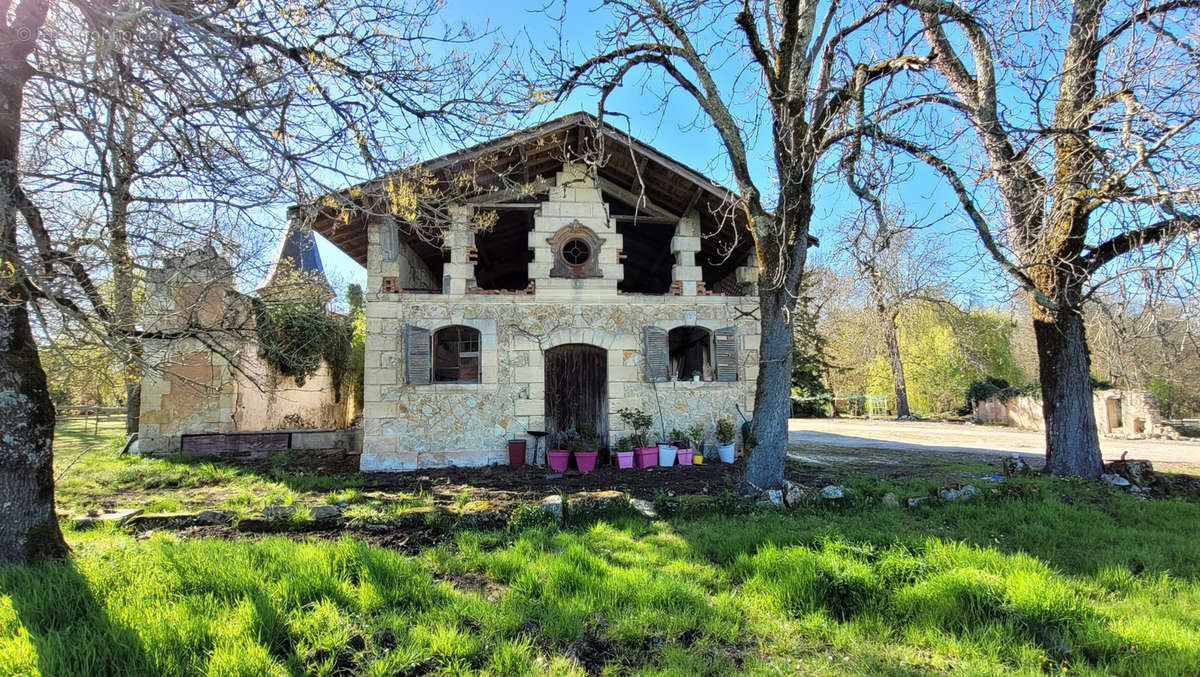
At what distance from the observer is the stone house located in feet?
30.5

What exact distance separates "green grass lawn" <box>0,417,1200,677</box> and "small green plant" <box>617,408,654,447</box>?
5216 mm

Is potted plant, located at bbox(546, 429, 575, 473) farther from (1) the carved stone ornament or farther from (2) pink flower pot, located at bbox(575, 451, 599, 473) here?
(1) the carved stone ornament

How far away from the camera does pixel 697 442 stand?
9.87 metres

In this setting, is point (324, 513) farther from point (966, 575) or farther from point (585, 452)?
point (966, 575)

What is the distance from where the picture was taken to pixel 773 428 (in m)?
6.07

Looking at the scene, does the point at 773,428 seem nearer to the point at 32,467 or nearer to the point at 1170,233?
the point at 1170,233

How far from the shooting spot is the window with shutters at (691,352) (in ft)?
37.7

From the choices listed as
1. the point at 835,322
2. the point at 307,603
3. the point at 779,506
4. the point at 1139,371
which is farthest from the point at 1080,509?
the point at 835,322

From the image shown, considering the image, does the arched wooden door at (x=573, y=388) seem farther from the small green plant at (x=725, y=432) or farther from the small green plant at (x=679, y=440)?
the small green plant at (x=725, y=432)

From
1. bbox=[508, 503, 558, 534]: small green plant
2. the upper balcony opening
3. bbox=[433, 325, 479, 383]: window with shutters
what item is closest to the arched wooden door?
the upper balcony opening

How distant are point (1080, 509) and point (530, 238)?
850cm

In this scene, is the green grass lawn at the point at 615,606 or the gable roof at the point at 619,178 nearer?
the green grass lawn at the point at 615,606

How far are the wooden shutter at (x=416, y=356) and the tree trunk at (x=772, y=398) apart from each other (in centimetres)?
586

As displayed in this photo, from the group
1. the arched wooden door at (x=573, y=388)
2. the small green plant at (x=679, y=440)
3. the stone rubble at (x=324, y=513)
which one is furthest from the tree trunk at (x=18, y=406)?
the small green plant at (x=679, y=440)
